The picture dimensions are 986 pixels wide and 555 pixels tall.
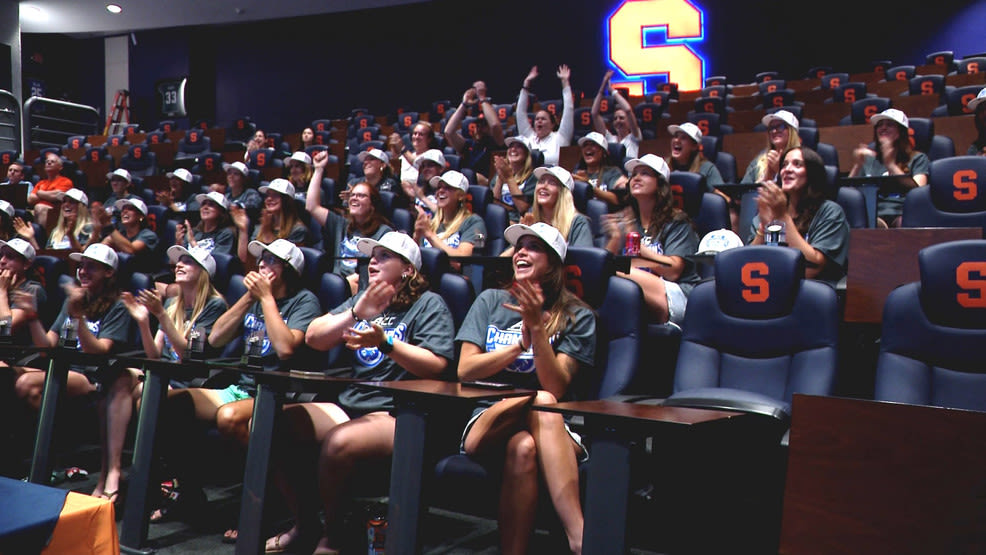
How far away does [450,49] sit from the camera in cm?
1405

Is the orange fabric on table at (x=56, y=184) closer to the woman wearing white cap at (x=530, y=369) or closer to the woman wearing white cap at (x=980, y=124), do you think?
the woman wearing white cap at (x=530, y=369)

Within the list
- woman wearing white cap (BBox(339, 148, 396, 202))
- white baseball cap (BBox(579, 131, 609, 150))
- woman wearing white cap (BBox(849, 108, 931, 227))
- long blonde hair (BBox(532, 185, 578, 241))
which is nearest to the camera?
long blonde hair (BBox(532, 185, 578, 241))

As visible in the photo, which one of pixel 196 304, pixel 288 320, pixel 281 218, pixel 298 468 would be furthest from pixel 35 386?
pixel 298 468

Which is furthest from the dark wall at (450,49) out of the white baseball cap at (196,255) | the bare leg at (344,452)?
the bare leg at (344,452)

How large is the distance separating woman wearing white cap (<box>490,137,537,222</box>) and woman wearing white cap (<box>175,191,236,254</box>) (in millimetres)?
1801

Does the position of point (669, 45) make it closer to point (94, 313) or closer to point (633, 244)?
point (633, 244)

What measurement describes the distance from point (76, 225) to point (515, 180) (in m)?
3.53

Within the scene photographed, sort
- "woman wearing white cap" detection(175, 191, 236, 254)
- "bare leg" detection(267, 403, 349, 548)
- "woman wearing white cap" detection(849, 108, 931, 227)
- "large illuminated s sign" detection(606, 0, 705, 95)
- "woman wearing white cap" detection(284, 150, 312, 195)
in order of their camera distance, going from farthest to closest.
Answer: "large illuminated s sign" detection(606, 0, 705, 95), "woman wearing white cap" detection(284, 150, 312, 195), "woman wearing white cap" detection(175, 191, 236, 254), "woman wearing white cap" detection(849, 108, 931, 227), "bare leg" detection(267, 403, 349, 548)

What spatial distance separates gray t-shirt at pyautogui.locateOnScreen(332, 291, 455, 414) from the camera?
2850 mm

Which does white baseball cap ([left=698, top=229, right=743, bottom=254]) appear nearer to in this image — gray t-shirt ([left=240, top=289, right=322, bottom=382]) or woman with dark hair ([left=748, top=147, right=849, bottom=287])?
woman with dark hair ([left=748, top=147, right=849, bottom=287])

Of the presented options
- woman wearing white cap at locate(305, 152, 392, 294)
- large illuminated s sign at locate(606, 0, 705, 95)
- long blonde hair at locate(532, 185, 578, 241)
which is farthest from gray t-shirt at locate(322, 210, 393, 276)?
large illuminated s sign at locate(606, 0, 705, 95)

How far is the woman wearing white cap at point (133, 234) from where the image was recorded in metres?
5.87

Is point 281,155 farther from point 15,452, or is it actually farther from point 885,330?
point 885,330

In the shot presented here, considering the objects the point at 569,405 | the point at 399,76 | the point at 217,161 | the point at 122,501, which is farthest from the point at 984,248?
the point at 399,76
